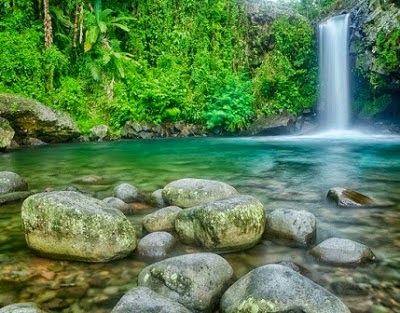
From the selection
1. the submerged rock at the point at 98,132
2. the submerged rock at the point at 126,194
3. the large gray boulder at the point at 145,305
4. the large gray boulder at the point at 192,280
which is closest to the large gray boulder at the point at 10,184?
the submerged rock at the point at 126,194

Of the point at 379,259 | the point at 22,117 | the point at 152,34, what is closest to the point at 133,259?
the point at 379,259

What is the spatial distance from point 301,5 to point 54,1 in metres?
21.1

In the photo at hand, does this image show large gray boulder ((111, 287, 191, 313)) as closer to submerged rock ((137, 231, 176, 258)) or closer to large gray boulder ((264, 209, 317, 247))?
submerged rock ((137, 231, 176, 258))

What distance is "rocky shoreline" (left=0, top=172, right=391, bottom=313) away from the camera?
8.84 ft

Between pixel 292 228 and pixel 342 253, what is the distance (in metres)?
0.66

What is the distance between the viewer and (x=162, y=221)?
4.77m

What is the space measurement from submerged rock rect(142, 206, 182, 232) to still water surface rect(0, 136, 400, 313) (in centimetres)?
33

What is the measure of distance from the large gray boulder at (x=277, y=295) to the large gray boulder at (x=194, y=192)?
2460mm

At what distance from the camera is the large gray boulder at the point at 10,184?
6578 millimetres

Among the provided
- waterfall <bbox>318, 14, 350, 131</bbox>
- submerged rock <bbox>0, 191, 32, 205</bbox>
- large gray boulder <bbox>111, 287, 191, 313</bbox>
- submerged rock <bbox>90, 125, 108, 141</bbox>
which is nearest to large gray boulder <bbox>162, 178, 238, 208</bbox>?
submerged rock <bbox>0, 191, 32, 205</bbox>

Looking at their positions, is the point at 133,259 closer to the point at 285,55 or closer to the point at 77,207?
the point at 77,207

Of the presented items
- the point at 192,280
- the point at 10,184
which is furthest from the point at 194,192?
the point at 10,184

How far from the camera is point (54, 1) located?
854 inches

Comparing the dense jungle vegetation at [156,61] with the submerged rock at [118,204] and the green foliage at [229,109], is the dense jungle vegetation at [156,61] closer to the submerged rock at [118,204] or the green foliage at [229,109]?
the green foliage at [229,109]
